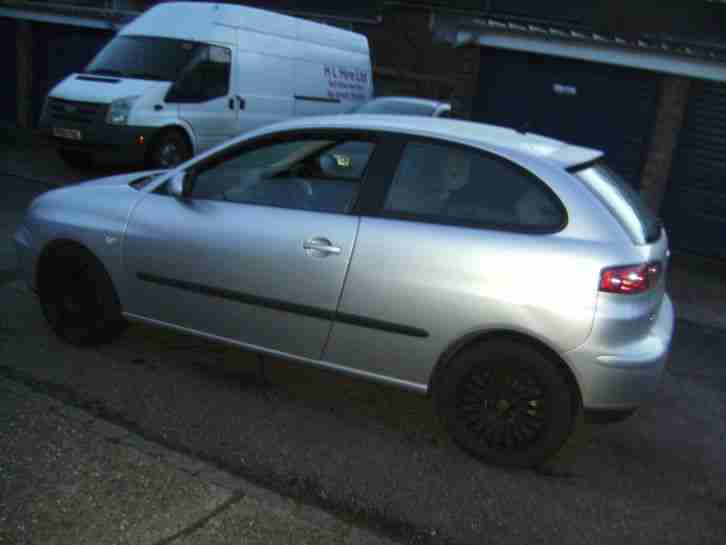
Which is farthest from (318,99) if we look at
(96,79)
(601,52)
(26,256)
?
(26,256)

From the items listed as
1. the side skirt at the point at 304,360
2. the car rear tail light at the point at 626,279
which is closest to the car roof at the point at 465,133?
the car rear tail light at the point at 626,279

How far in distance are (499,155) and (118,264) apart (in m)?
2.31

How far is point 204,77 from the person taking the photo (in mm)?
11805

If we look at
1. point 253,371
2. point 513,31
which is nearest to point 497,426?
point 253,371

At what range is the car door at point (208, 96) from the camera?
457 inches

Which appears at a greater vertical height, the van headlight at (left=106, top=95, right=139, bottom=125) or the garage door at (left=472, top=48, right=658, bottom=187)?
the garage door at (left=472, top=48, right=658, bottom=187)

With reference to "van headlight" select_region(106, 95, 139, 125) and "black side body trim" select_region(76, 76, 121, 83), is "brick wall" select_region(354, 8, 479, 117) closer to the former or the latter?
"black side body trim" select_region(76, 76, 121, 83)

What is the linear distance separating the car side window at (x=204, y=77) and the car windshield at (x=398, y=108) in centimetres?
202

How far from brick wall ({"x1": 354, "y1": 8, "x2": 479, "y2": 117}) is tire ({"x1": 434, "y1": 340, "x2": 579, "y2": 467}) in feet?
44.4

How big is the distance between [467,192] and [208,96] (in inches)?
332

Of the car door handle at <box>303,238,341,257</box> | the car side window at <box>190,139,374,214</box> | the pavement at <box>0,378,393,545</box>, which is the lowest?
the pavement at <box>0,378,393,545</box>

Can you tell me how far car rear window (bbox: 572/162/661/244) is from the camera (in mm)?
4043

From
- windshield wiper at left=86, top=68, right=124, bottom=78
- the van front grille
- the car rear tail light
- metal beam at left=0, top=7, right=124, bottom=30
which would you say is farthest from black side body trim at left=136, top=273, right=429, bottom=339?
metal beam at left=0, top=7, right=124, bottom=30

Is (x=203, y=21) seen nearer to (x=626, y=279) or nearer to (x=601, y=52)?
(x=601, y=52)
